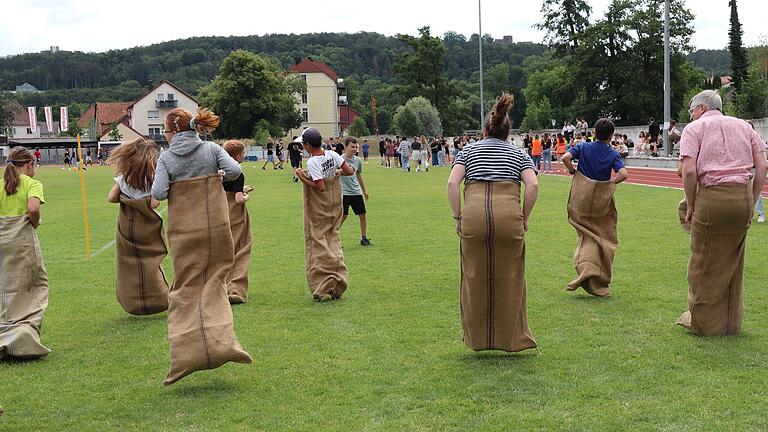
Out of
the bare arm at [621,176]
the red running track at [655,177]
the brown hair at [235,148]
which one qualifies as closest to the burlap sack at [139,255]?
the brown hair at [235,148]

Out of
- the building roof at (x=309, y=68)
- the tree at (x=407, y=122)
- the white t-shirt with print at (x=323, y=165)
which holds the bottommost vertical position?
the white t-shirt with print at (x=323, y=165)

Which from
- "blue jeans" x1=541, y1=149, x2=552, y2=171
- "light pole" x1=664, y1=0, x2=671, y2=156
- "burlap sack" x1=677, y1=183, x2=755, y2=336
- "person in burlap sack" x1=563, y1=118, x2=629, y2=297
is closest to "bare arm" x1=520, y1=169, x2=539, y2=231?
"burlap sack" x1=677, y1=183, x2=755, y2=336

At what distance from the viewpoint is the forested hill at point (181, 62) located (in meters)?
169

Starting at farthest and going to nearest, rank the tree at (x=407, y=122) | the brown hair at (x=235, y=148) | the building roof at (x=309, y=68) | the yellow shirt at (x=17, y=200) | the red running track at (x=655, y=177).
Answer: the building roof at (x=309, y=68) → the tree at (x=407, y=122) → the red running track at (x=655, y=177) → the brown hair at (x=235, y=148) → the yellow shirt at (x=17, y=200)

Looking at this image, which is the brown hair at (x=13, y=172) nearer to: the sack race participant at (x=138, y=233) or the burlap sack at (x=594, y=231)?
the sack race participant at (x=138, y=233)

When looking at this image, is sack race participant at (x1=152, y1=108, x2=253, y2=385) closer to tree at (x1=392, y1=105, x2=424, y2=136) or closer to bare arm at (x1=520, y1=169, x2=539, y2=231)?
bare arm at (x1=520, y1=169, x2=539, y2=231)

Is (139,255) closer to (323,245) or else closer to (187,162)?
(323,245)

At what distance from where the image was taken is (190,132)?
687 cm

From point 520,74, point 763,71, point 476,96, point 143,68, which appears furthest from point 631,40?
point 143,68

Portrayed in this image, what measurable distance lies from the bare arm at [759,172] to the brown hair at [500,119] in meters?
2.15

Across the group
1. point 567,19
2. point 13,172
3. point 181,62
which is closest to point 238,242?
point 13,172

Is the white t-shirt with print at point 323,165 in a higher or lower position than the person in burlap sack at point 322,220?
higher

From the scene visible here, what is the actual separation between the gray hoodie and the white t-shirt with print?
3375 mm

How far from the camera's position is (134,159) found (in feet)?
28.2
